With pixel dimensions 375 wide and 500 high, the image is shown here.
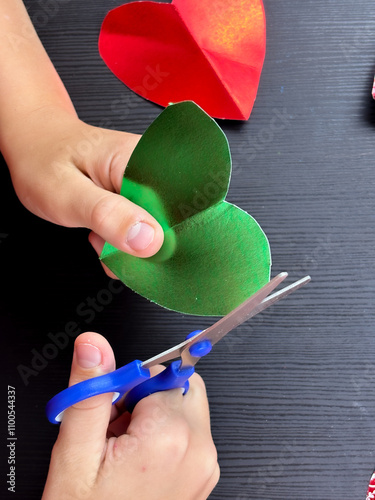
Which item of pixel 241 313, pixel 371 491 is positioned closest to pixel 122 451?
pixel 241 313

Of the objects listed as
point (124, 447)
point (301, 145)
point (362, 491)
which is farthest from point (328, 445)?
point (301, 145)

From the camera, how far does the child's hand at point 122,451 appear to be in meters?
0.44

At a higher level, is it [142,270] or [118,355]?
[142,270]

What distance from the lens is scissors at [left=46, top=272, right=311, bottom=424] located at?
380mm

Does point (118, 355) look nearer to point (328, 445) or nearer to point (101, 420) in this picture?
point (101, 420)

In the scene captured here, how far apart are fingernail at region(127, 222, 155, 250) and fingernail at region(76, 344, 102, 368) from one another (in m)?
0.10

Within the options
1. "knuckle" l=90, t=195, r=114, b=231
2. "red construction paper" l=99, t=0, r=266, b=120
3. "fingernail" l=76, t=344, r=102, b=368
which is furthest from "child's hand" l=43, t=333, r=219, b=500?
"red construction paper" l=99, t=0, r=266, b=120

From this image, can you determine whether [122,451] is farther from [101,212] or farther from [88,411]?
[101,212]

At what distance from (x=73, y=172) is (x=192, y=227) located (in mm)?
150

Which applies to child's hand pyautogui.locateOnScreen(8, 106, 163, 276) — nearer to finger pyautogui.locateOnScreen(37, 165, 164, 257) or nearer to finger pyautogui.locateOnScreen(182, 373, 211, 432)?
finger pyautogui.locateOnScreen(37, 165, 164, 257)

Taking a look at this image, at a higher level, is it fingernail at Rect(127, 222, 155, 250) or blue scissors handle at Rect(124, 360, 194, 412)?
fingernail at Rect(127, 222, 155, 250)

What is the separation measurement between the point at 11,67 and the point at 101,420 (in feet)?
1.35

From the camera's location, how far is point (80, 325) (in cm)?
58

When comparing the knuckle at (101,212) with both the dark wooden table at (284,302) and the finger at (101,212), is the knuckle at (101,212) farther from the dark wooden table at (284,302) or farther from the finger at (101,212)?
the dark wooden table at (284,302)
